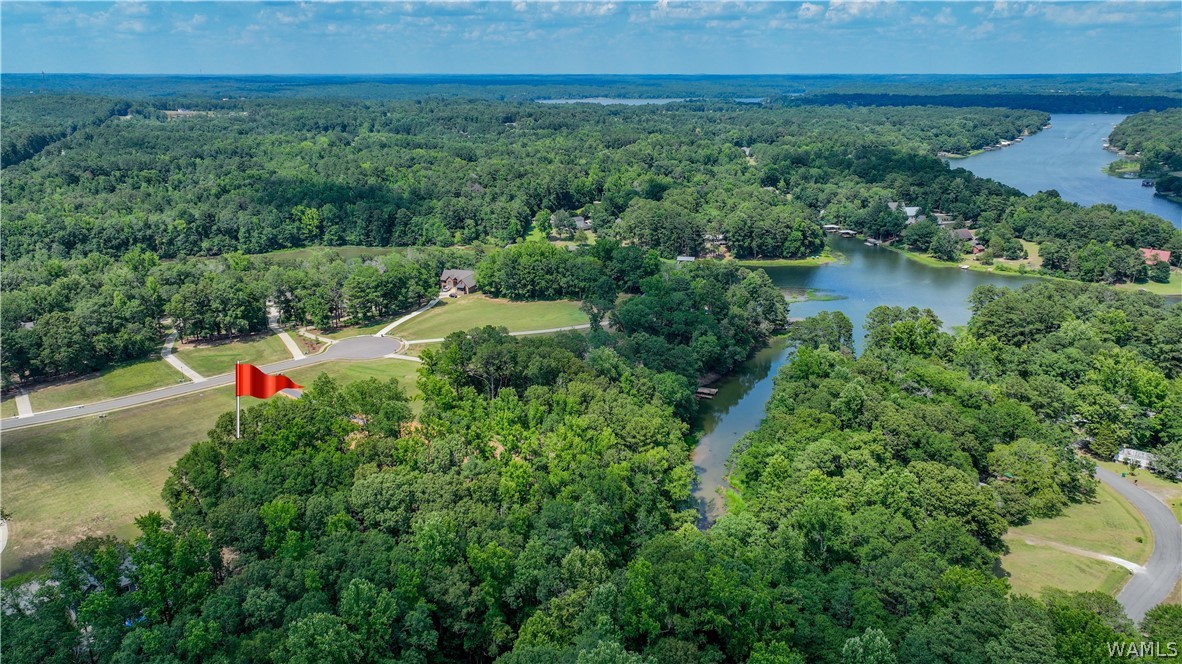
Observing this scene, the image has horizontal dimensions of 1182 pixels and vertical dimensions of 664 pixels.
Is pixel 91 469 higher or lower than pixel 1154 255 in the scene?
lower

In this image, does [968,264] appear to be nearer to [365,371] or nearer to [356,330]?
[356,330]

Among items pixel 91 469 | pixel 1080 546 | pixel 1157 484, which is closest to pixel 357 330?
pixel 91 469

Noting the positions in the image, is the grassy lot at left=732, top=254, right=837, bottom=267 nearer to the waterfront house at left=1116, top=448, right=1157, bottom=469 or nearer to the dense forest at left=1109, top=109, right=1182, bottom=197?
the waterfront house at left=1116, top=448, right=1157, bottom=469

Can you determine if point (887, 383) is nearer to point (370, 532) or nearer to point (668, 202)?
point (370, 532)

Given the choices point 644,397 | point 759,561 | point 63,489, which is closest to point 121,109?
point 63,489

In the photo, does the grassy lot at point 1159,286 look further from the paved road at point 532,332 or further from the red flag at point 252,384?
the red flag at point 252,384

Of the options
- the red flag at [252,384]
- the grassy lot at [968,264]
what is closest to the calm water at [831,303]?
the grassy lot at [968,264]
